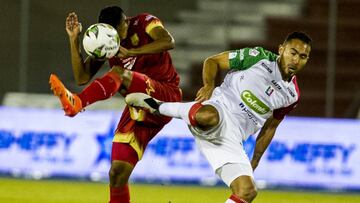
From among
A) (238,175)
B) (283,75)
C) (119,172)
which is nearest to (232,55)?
(283,75)

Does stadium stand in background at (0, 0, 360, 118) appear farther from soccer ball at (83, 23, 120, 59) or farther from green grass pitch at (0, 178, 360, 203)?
soccer ball at (83, 23, 120, 59)

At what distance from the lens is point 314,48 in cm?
1561

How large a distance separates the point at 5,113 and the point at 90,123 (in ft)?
4.06

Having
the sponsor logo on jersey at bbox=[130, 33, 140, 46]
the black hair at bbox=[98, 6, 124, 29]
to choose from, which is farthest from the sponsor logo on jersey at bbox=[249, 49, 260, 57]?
the black hair at bbox=[98, 6, 124, 29]

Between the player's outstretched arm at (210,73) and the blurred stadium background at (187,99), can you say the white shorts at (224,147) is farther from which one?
the blurred stadium background at (187,99)

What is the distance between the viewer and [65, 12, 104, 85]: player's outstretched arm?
7.01 m

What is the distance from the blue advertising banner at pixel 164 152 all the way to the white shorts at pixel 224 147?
5.67m

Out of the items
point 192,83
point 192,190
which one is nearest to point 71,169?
point 192,190

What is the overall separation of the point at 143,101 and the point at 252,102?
2.82ft

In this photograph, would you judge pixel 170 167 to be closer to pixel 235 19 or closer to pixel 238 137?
pixel 235 19

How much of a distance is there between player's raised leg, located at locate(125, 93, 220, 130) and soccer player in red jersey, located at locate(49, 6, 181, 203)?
0.26 feet

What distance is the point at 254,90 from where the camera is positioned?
713 cm

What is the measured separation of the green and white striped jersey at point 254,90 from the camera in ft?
23.4

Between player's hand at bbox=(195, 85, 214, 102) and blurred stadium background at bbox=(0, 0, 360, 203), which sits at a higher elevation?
player's hand at bbox=(195, 85, 214, 102)
